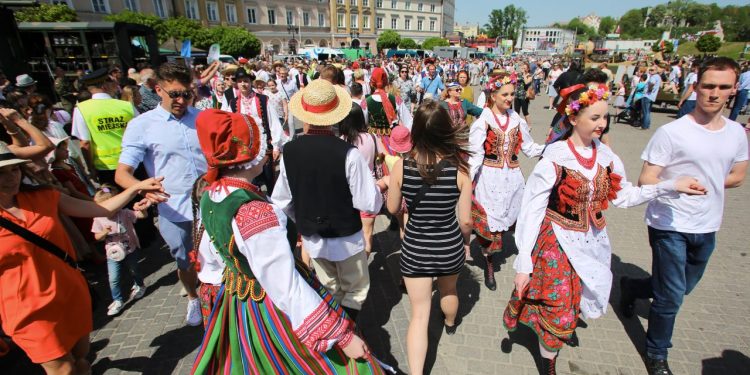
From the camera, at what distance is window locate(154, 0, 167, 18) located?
43.1 metres

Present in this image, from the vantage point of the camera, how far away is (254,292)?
1.81 metres

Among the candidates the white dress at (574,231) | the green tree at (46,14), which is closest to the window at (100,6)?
the green tree at (46,14)

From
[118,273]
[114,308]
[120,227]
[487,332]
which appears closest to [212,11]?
[120,227]

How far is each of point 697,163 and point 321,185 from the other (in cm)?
255

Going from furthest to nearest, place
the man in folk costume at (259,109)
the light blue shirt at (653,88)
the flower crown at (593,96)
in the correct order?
the light blue shirt at (653,88)
the man in folk costume at (259,109)
the flower crown at (593,96)

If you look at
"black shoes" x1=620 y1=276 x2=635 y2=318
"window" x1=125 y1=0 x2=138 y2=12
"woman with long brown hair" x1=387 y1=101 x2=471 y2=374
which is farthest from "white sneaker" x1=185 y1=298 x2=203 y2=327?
"window" x1=125 y1=0 x2=138 y2=12

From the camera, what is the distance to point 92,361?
3.09m

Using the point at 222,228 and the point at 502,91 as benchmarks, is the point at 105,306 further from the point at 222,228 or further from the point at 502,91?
the point at 502,91

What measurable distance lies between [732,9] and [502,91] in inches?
5506

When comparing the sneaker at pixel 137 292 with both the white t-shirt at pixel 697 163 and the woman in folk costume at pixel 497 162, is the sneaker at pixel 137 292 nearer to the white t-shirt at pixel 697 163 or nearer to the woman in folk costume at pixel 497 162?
the woman in folk costume at pixel 497 162

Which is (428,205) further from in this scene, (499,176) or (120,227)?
(120,227)

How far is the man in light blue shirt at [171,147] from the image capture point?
2.91 metres

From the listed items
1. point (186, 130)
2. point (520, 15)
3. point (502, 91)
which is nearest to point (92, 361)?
point (186, 130)

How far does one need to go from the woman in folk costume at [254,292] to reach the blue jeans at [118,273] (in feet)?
7.71
